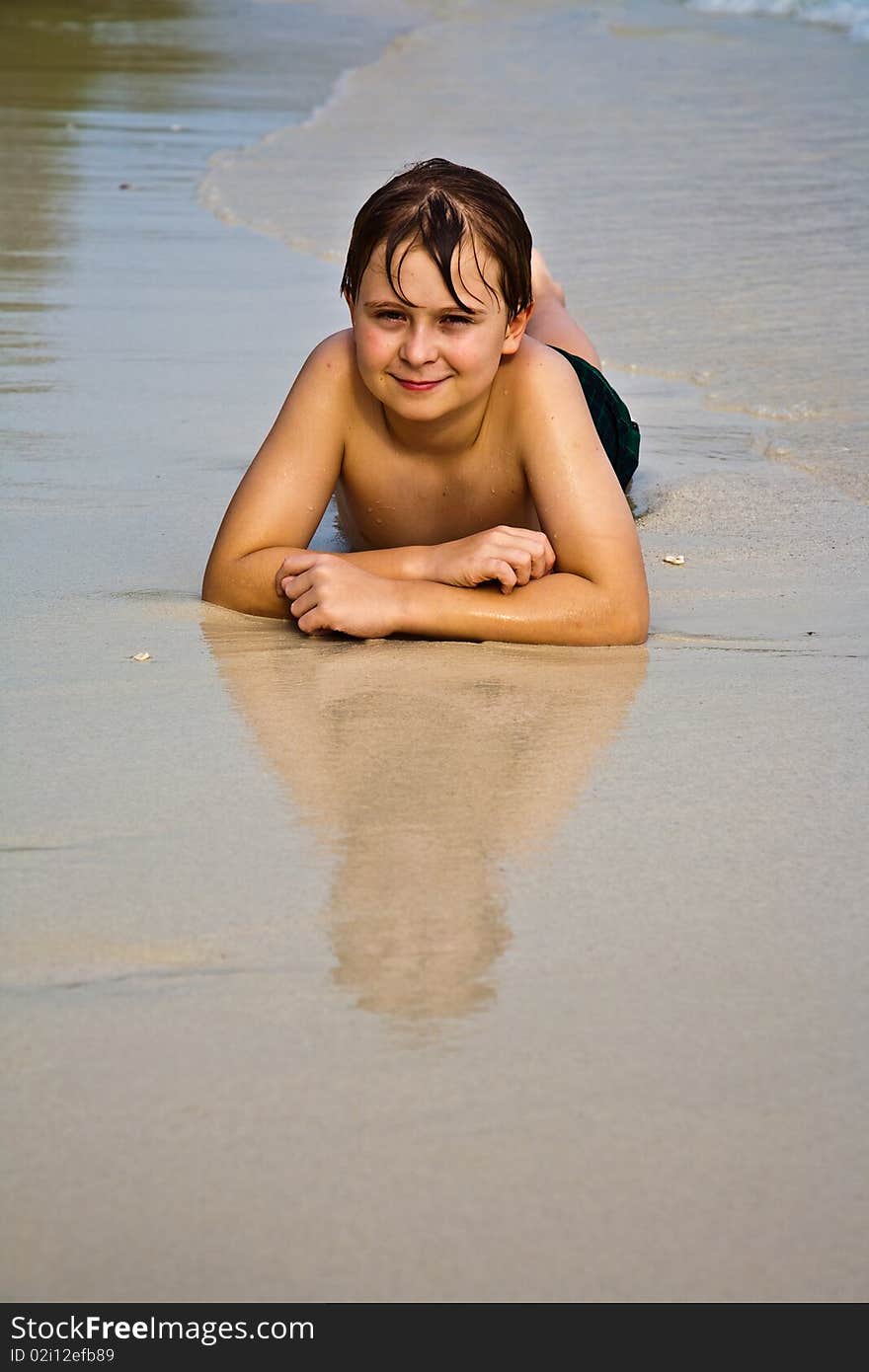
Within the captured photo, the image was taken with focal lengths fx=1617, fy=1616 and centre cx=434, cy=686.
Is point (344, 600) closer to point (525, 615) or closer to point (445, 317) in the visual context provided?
point (525, 615)

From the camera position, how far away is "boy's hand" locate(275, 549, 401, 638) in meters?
2.60

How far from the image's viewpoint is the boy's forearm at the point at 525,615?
2.62 metres

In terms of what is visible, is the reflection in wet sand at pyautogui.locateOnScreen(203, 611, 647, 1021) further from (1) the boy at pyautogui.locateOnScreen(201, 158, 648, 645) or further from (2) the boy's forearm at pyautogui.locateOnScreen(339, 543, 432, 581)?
(2) the boy's forearm at pyautogui.locateOnScreen(339, 543, 432, 581)

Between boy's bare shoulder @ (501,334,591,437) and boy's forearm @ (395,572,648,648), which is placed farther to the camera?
boy's bare shoulder @ (501,334,591,437)

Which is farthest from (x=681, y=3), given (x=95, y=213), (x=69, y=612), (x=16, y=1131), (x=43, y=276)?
(x=16, y=1131)

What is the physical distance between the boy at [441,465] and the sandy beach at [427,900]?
0.28 feet

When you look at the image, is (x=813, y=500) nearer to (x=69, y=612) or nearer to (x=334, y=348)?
(x=334, y=348)

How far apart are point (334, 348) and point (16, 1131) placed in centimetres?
186

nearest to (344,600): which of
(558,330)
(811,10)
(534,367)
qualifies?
(534,367)

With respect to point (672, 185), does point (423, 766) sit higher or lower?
lower

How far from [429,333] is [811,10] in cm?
1619

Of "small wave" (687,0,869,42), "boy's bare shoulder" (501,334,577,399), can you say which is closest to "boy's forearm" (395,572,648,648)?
"boy's bare shoulder" (501,334,577,399)

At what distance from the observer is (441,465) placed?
2.97 m

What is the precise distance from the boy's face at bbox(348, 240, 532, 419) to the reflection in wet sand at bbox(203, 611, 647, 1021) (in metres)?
0.44
